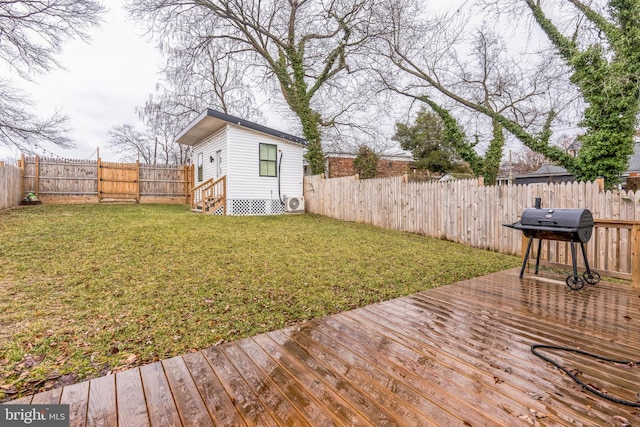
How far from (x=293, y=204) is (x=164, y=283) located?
28.1 feet

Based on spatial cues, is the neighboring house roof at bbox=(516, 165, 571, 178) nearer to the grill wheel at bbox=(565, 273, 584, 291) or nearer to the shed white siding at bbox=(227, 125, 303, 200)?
the shed white siding at bbox=(227, 125, 303, 200)

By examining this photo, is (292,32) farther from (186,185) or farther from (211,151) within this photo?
(186,185)

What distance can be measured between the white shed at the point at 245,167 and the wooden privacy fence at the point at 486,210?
1876 millimetres

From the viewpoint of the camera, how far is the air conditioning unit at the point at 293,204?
12188 millimetres

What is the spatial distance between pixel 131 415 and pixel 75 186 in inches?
575

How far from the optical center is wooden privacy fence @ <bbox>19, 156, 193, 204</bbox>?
11.8 metres

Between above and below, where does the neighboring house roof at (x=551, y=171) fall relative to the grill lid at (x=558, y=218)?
above

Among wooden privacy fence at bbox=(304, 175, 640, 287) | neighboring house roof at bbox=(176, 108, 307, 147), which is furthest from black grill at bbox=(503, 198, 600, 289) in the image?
neighboring house roof at bbox=(176, 108, 307, 147)

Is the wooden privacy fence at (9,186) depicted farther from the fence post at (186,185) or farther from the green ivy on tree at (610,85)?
the green ivy on tree at (610,85)

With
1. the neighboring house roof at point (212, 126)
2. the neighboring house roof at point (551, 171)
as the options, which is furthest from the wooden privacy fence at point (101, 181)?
the neighboring house roof at point (551, 171)

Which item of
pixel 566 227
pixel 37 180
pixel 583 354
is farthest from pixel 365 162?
pixel 583 354

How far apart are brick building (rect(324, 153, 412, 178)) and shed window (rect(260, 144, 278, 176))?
7.26 m

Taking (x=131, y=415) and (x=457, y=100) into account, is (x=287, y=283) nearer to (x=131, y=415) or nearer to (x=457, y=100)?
(x=131, y=415)

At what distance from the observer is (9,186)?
976 cm
